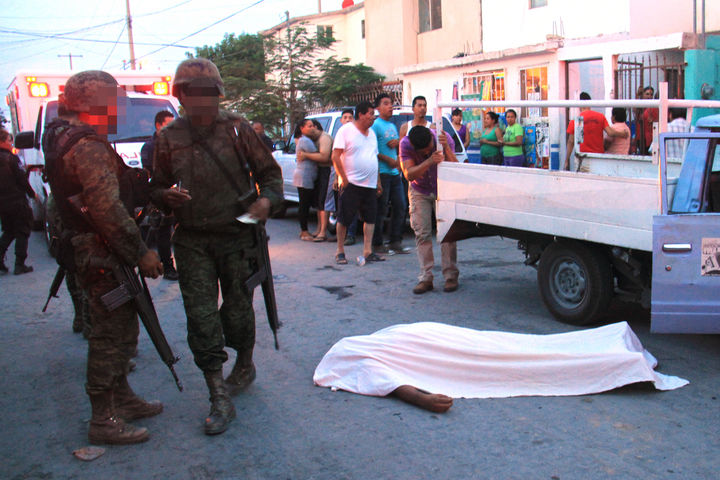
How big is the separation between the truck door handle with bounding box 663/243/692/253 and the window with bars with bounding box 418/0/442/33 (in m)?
21.5

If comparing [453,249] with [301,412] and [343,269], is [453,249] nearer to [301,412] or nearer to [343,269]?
[343,269]

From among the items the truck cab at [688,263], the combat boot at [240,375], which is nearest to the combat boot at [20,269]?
the combat boot at [240,375]

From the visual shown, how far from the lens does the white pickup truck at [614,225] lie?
Answer: 472cm

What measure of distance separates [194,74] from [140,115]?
24.4 ft

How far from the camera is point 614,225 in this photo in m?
5.35

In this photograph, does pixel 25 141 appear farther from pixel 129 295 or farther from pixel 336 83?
pixel 336 83

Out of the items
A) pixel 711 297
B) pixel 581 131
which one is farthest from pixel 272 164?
pixel 581 131

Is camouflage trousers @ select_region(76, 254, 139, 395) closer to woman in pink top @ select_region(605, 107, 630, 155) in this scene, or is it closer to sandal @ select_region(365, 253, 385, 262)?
sandal @ select_region(365, 253, 385, 262)

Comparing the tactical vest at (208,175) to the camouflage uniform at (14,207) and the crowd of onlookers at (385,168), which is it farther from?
the camouflage uniform at (14,207)

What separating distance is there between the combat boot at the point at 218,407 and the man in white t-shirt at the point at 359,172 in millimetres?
4847

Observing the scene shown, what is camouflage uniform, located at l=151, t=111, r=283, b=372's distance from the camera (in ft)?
13.3

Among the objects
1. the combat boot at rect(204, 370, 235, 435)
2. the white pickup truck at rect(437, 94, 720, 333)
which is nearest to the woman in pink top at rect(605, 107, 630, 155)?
the white pickup truck at rect(437, 94, 720, 333)

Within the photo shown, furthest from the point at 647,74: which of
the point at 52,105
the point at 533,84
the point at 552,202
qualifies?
the point at 52,105

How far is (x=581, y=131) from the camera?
1059 cm
